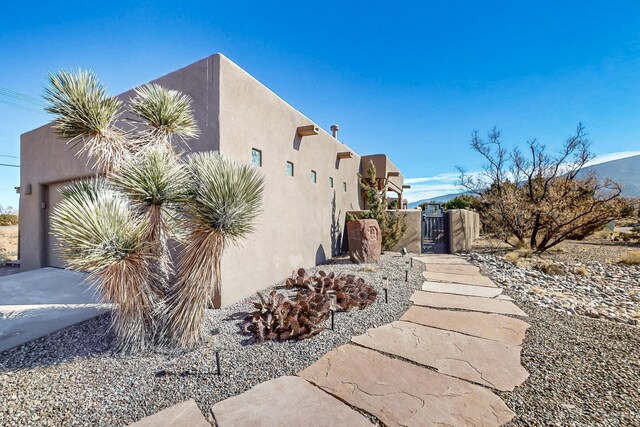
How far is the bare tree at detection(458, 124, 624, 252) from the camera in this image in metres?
10.3

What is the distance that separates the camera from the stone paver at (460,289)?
5734 mm

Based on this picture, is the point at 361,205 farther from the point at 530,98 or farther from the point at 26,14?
the point at 26,14

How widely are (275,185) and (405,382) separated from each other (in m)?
4.79

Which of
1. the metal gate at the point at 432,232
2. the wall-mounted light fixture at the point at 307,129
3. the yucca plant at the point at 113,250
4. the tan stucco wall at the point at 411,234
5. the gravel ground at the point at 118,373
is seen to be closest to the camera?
the gravel ground at the point at 118,373

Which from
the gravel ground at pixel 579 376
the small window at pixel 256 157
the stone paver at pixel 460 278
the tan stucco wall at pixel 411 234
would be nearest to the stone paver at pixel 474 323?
the gravel ground at pixel 579 376

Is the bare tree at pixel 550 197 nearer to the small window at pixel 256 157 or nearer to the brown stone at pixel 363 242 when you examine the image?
the brown stone at pixel 363 242

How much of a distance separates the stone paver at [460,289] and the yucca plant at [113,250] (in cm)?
536

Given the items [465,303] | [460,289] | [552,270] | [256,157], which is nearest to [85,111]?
[256,157]

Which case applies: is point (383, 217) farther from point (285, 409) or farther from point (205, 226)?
point (285, 409)

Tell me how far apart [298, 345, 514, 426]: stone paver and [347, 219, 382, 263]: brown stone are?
216 inches

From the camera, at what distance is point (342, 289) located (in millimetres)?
5254

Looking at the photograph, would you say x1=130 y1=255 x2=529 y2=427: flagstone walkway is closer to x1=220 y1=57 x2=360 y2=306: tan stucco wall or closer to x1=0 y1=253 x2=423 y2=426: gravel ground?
x1=0 y1=253 x2=423 y2=426: gravel ground

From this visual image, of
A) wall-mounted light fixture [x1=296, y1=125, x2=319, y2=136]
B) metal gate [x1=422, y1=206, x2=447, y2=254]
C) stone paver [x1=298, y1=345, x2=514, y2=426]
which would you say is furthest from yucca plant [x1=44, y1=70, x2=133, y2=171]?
metal gate [x1=422, y1=206, x2=447, y2=254]

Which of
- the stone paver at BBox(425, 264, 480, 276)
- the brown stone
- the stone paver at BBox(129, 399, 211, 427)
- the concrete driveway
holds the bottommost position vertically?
the stone paver at BBox(129, 399, 211, 427)
